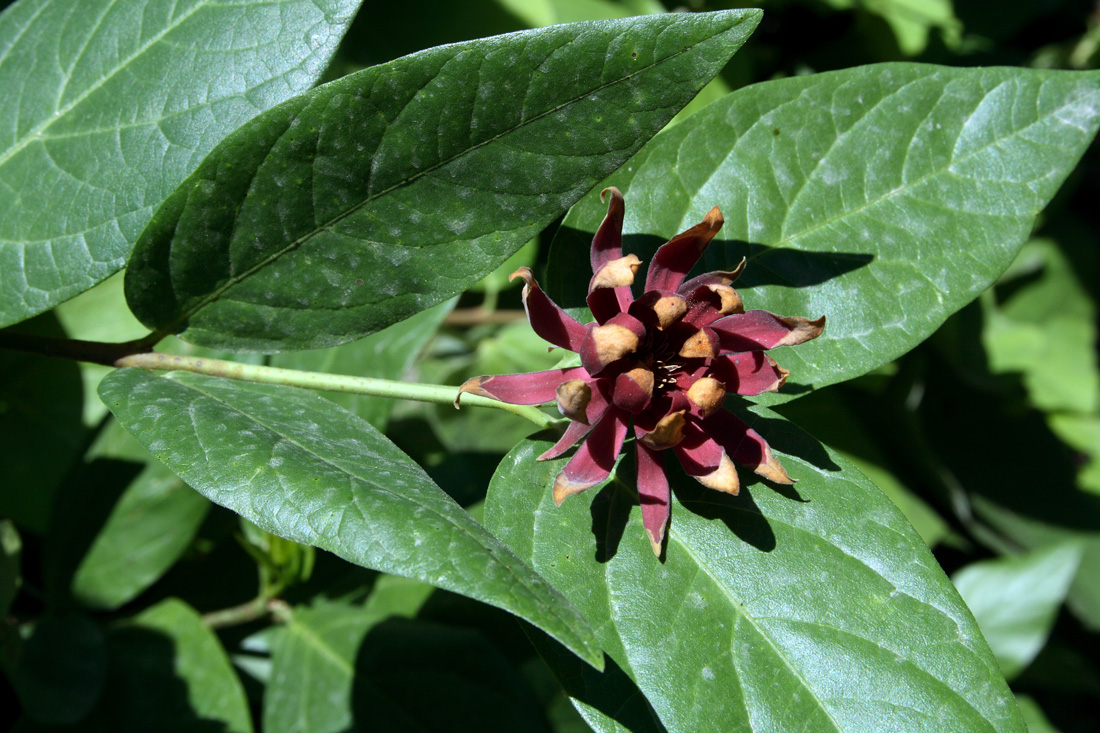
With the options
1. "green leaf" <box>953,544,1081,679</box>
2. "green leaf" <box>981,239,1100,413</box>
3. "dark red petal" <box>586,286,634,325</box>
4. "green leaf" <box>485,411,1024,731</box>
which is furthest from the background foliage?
"green leaf" <box>981,239,1100,413</box>

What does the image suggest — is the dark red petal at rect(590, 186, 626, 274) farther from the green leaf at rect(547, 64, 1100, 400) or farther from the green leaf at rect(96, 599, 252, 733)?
the green leaf at rect(96, 599, 252, 733)

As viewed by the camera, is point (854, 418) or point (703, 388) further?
point (854, 418)

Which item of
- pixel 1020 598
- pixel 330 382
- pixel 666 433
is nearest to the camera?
pixel 666 433

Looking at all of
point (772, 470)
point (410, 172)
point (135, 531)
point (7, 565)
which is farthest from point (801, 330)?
point (135, 531)

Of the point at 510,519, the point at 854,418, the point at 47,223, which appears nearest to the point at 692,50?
the point at 510,519

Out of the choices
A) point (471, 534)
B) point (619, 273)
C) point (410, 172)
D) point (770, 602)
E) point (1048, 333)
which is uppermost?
point (410, 172)

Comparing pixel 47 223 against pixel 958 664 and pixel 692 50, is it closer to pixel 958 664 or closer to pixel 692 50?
pixel 692 50

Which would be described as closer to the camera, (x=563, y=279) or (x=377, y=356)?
(x=563, y=279)

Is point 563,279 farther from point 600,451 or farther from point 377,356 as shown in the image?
point 377,356
